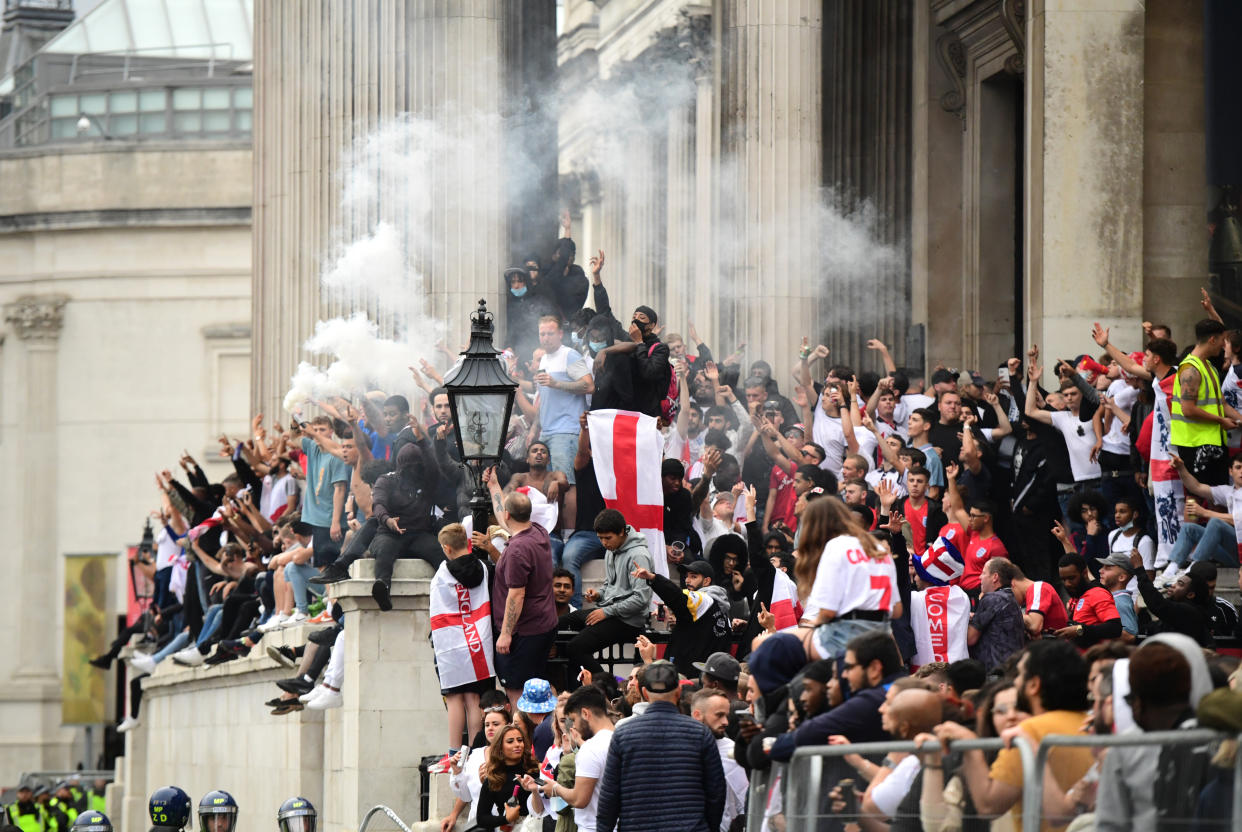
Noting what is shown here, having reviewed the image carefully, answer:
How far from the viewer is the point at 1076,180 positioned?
2050cm

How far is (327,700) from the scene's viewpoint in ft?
64.2

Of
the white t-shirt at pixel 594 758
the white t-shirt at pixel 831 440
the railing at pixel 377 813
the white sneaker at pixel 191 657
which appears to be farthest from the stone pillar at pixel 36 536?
the white t-shirt at pixel 594 758

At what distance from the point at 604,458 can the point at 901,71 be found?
12.9m

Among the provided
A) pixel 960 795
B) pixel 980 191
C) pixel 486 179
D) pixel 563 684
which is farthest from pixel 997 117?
pixel 960 795

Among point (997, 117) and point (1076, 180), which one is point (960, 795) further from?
point (997, 117)

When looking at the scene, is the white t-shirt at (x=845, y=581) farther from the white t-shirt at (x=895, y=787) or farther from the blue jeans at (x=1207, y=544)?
the blue jeans at (x=1207, y=544)

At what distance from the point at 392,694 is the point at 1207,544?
21.7 ft

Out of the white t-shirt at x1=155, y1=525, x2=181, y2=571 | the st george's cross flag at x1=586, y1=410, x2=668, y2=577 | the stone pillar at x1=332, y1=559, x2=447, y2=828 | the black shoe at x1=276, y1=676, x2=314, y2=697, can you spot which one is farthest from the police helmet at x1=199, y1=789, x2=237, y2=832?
the white t-shirt at x1=155, y1=525, x2=181, y2=571

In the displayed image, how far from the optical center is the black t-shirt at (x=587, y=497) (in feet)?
59.9

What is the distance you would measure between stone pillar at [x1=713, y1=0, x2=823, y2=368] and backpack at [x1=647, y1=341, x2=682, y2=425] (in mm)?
3092

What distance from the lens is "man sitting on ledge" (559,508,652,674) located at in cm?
1537

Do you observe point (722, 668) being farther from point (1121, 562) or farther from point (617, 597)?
point (1121, 562)

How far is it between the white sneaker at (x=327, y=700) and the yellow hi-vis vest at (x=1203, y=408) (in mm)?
7374

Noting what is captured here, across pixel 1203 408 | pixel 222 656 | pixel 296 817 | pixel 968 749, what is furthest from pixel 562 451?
pixel 968 749
